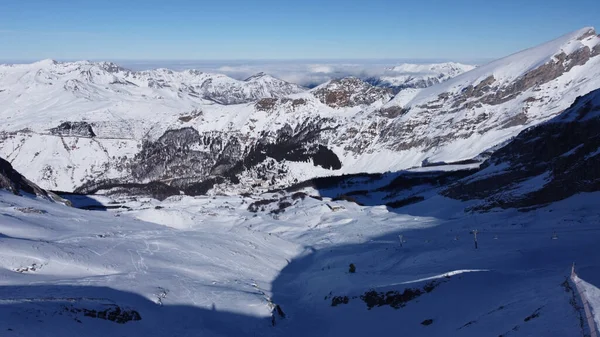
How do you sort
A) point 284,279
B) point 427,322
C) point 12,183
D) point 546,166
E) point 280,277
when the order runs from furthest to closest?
point 12,183 → point 546,166 → point 280,277 → point 284,279 → point 427,322

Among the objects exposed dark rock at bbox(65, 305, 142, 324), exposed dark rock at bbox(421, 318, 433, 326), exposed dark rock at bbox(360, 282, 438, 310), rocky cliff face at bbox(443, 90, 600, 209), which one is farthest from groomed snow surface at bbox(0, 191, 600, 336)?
rocky cliff face at bbox(443, 90, 600, 209)

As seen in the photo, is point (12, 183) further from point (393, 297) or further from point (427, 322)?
point (427, 322)

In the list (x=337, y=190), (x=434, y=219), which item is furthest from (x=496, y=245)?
(x=337, y=190)

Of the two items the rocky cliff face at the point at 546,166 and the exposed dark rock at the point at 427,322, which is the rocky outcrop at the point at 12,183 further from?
the rocky cliff face at the point at 546,166

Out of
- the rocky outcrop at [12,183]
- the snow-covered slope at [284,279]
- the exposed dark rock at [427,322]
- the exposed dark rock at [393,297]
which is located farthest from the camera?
the rocky outcrop at [12,183]

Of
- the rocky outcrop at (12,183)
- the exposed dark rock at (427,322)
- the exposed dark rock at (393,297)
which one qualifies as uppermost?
the exposed dark rock at (427,322)

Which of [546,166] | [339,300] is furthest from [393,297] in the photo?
[546,166]

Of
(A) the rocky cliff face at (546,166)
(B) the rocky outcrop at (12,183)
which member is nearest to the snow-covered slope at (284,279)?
(A) the rocky cliff face at (546,166)

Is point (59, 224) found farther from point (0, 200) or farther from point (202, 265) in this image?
point (202, 265)
